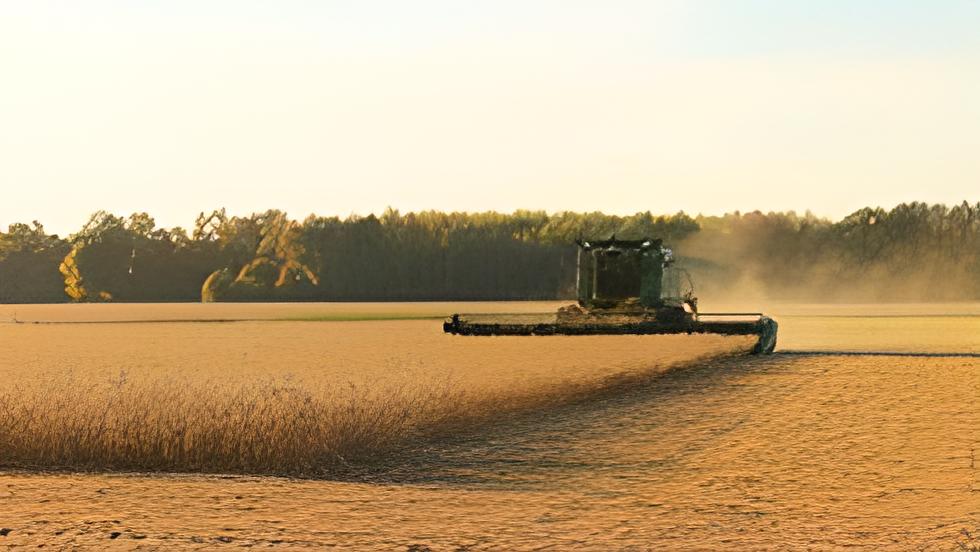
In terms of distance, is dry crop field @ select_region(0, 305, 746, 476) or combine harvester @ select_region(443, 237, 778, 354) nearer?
dry crop field @ select_region(0, 305, 746, 476)

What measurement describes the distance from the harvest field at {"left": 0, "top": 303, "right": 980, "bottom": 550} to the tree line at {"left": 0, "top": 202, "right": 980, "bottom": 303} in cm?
6101

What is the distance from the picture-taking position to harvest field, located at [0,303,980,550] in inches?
434

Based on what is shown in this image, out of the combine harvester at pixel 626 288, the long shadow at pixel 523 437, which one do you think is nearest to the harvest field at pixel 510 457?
the long shadow at pixel 523 437

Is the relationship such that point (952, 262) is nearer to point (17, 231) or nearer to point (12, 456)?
point (17, 231)

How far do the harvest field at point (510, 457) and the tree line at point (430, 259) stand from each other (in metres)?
61.0

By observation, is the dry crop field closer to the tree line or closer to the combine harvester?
the combine harvester

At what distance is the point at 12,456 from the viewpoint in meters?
15.7

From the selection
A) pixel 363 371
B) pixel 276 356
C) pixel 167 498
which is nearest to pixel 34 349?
pixel 276 356

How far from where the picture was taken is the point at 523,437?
57.3ft

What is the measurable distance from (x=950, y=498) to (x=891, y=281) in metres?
87.4

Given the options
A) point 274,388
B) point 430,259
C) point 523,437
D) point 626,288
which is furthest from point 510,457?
point 430,259

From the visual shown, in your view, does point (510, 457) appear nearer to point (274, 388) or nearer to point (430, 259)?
point (274, 388)

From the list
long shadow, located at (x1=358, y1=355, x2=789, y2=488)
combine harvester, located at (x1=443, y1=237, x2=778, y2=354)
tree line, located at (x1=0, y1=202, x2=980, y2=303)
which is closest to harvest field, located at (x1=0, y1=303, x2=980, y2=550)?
long shadow, located at (x1=358, y1=355, x2=789, y2=488)

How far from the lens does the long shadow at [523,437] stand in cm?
1453
